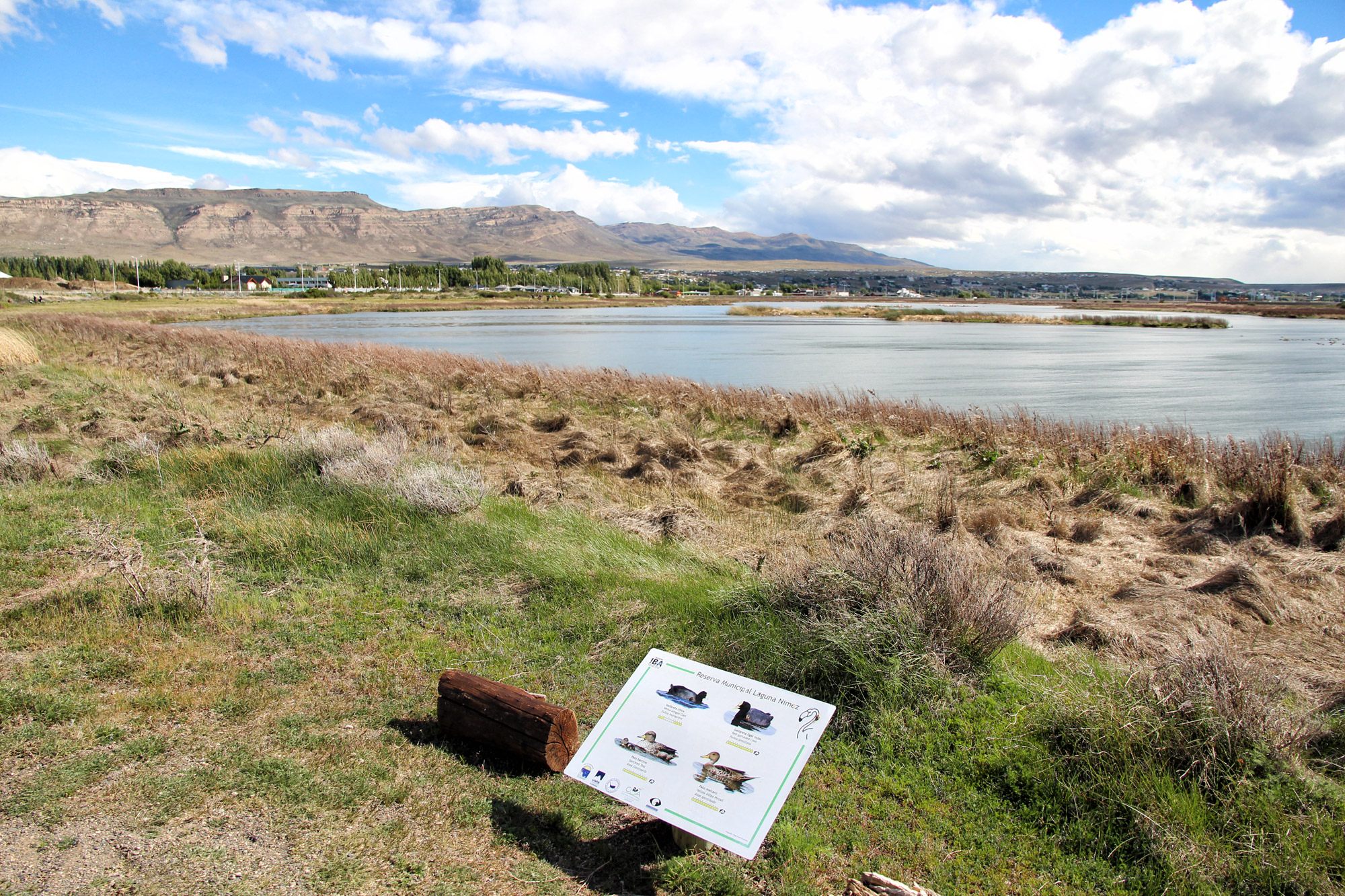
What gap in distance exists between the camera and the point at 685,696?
4.12 m

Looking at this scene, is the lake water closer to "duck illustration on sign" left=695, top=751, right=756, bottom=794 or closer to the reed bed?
the reed bed

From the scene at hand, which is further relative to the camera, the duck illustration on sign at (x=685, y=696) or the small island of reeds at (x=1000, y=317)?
the small island of reeds at (x=1000, y=317)

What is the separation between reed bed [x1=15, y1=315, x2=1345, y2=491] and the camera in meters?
13.1

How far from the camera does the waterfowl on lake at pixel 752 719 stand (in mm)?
3918

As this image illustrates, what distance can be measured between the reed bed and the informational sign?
9.76 m

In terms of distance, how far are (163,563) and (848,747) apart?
6803 mm

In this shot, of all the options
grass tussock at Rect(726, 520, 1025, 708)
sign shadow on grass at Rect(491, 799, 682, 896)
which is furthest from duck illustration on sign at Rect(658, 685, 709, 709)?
grass tussock at Rect(726, 520, 1025, 708)

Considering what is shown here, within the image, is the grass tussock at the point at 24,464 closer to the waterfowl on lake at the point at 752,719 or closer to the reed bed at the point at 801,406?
the waterfowl on lake at the point at 752,719

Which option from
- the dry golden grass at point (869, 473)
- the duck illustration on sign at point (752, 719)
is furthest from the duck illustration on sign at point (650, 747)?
the dry golden grass at point (869, 473)

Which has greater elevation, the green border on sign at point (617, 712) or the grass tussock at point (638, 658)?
the green border on sign at point (617, 712)

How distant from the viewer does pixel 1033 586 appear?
822cm

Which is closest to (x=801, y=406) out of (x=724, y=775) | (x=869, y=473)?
(x=869, y=473)

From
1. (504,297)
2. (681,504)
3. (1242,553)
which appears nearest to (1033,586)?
(1242,553)

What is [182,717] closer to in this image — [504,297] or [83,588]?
[83,588]
